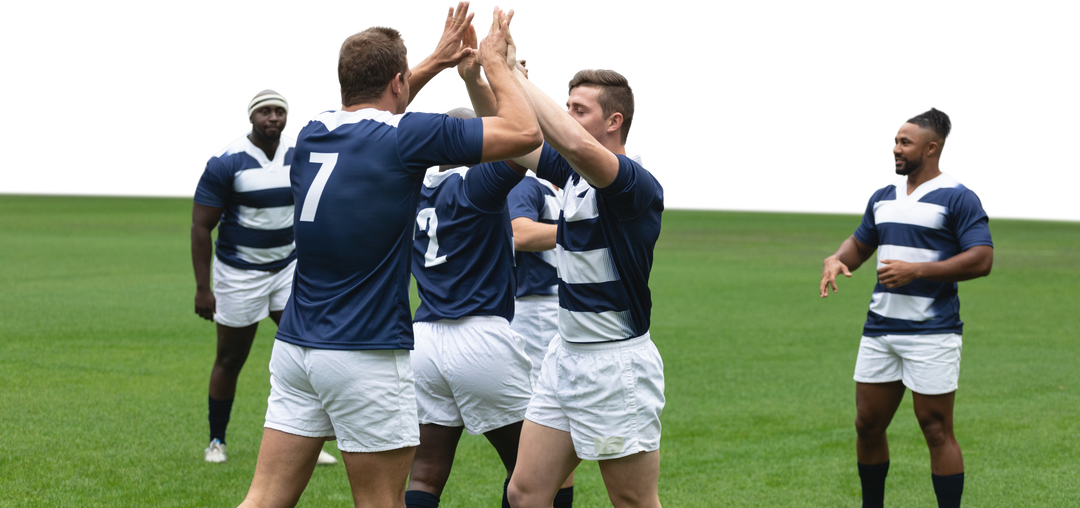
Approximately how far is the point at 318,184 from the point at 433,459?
6.26ft

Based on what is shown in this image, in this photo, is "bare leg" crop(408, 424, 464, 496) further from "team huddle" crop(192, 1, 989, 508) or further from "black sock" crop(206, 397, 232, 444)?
"black sock" crop(206, 397, 232, 444)

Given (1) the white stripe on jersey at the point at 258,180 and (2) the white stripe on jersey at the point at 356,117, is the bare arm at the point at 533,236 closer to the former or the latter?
(2) the white stripe on jersey at the point at 356,117

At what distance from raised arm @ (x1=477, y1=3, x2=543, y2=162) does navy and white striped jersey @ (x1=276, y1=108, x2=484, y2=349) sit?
2.2 inches

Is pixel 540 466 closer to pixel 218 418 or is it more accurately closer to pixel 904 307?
pixel 904 307

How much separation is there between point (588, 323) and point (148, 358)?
8.18m

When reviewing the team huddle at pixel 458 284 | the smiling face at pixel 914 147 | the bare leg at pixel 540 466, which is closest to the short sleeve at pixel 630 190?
A: the team huddle at pixel 458 284

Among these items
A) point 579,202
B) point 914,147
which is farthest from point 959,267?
point 579,202

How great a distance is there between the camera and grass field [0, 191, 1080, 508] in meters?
6.62

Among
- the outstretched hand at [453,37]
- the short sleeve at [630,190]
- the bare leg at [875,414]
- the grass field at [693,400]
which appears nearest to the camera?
the short sleeve at [630,190]

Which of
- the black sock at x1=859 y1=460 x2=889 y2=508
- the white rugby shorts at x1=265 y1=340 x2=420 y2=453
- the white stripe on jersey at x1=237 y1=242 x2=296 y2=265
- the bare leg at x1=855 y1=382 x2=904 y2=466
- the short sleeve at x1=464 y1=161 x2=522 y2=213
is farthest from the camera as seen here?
the white stripe on jersey at x1=237 y1=242 x2=296 y2=265

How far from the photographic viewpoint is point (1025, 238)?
34.0 meters

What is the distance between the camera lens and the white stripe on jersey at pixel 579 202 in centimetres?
431

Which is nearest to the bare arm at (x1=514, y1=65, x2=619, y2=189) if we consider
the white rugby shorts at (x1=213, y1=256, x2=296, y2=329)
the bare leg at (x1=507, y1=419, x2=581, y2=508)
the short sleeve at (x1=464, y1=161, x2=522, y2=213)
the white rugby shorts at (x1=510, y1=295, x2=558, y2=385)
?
the short sleeve at (x1=464, y1=161, x2=522, y2=213)

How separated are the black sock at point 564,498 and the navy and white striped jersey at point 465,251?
1.06 metres
